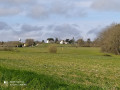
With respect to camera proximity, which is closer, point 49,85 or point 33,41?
point 49,85

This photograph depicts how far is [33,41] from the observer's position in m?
151

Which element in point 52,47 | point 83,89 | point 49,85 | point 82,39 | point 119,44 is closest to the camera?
point 83,89

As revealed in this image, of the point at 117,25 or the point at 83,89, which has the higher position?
the point at 117,25

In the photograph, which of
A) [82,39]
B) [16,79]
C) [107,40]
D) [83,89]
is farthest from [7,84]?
[82,39]

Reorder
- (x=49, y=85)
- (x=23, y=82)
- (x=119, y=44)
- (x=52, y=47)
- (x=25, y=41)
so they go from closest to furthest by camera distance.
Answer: (x=49, y=85), (x=23, y=82), (x=119, y=44), (x=52, y=47), (x=25, y=41)

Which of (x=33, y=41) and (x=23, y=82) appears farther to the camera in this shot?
(x=33, y=41)

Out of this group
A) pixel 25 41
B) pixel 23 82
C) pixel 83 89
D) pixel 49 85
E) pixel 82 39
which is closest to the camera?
pixel 83 89

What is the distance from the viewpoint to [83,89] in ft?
23.6

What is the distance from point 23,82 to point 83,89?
247 centimetres

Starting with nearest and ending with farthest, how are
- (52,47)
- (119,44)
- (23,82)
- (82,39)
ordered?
(23,82) → (119,44) → (52,47) → (82,39)

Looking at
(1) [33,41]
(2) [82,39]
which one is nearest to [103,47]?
(2) [82,39]

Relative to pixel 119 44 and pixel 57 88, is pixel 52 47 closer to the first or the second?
pixel 119 44

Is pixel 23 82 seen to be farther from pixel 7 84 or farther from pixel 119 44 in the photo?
pixel 119 44

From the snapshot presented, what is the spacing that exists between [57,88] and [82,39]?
5281 inches
